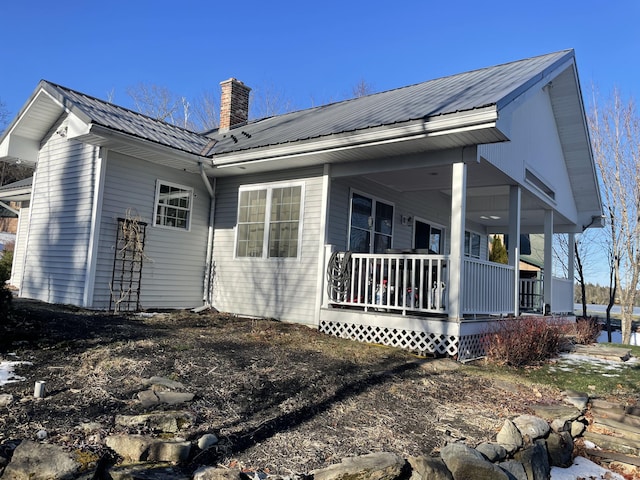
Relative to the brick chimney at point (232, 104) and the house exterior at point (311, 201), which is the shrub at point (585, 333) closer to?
the house exterior at point (311, 201)

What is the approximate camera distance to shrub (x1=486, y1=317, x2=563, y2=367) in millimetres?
6859

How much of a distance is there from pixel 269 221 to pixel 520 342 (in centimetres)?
506

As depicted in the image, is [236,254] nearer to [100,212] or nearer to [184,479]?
[100,212]

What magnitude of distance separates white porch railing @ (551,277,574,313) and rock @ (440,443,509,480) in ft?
30.5

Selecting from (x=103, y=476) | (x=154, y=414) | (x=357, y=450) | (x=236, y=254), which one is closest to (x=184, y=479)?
(x=103, y=476)

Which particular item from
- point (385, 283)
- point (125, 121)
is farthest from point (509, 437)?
point (125, 121)

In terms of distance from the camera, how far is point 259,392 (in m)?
4.27

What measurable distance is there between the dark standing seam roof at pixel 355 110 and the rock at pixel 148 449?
17.6 ft

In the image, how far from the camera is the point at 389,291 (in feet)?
24.8

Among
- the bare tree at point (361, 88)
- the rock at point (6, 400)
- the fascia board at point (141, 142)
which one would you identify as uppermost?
the bare tree at point (361, 88)

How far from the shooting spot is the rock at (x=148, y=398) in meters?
3.66

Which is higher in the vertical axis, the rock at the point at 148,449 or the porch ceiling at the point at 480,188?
the porch ceiling at the point at 480,188

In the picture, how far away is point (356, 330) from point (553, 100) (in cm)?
745

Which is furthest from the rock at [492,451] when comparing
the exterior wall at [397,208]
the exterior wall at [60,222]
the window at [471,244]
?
the window at [471,244]
